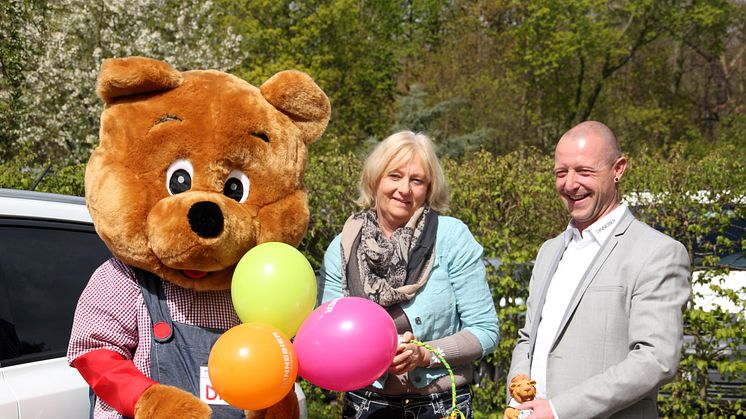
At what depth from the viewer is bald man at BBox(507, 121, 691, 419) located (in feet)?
7.79

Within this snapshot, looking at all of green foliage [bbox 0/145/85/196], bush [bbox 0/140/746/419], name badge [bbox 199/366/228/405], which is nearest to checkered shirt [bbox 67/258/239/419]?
name badge [bbox 199/366/228/405]

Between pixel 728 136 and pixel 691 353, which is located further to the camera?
pixel 728 136

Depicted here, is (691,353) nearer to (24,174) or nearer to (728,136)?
(24,174)

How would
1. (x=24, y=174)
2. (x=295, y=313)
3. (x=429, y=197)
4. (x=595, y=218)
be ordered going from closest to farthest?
(x=295, y=313) < (x=595, y=218) < (x=429, y=197) < (x=24, y=174)

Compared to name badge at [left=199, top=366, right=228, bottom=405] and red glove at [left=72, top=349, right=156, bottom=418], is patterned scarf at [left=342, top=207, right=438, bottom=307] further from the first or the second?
red glove at [left=72, top=349, right=156, bottom=418]

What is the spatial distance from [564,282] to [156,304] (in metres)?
1.42

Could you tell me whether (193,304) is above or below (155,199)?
below

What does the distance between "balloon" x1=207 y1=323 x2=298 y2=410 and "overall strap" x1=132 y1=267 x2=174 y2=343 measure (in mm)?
273

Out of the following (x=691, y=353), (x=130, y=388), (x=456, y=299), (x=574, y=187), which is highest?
(x=574, y=187)

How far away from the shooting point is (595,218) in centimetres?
272

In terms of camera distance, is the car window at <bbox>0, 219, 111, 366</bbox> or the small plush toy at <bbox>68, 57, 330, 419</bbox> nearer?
the small plush toy at <bbox>68, 57, 330, 419</bbox>

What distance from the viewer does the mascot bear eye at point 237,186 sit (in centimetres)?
263

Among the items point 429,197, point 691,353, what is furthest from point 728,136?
point 429,197

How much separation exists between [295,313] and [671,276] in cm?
121
